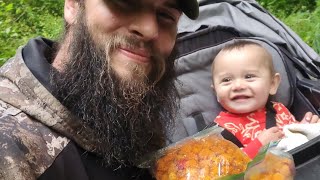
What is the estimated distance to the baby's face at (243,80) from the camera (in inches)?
118

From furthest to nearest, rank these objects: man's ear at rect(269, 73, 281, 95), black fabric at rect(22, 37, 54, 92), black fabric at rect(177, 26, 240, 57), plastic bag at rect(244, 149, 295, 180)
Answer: black fabric at rect(177, 26, 240, 57) < man's ear at rect(269, 73, 281, 95) < black fabric at rect(22, 37, 54, 92) < plastic bag at rect(244, 149, 295, 180)

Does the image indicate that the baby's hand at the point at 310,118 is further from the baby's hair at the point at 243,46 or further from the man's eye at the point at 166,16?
the man's eye at the point at 166,16

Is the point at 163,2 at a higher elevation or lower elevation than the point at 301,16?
higher

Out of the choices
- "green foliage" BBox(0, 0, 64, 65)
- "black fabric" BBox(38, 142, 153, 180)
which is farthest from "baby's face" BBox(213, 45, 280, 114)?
"green foliage" BBox(0, 0, 64, 65)

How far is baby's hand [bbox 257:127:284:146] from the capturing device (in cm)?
271

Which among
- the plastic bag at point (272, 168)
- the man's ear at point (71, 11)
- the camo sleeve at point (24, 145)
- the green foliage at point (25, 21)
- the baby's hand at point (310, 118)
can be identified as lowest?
the green foliage at point (25, 21)

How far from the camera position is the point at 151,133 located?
1.80m

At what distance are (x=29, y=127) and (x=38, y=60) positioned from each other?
26 cm

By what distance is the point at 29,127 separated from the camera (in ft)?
4.83

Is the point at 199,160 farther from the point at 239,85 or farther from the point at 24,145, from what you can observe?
the point at 239,85

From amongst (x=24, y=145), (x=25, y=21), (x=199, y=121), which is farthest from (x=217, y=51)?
(x=25, y=21)

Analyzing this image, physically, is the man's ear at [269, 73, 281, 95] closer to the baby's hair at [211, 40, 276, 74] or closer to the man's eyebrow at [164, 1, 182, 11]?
the baby's hair at [211, 40, 276, 74]

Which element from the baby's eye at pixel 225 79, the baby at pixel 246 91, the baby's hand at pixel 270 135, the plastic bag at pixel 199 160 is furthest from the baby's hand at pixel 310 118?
the plastic bag at pixel 199 160

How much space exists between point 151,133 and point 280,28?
6.52 feet
